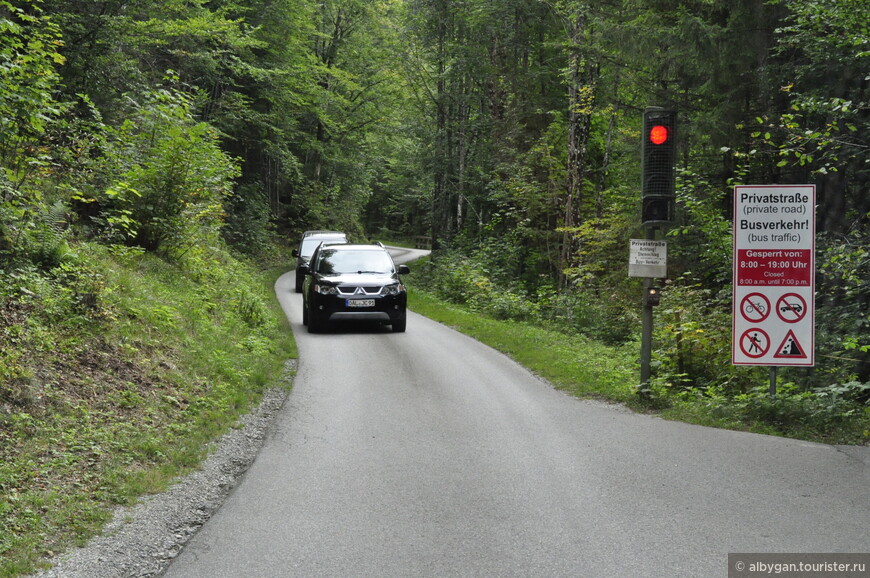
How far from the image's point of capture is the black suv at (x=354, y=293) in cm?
1565

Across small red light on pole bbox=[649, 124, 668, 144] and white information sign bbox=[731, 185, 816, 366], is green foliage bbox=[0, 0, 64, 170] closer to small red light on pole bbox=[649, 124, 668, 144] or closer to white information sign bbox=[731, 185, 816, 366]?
small red light on pole bbox=[649, 124, 668, 144]

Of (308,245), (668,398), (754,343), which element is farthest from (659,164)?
(308,245)

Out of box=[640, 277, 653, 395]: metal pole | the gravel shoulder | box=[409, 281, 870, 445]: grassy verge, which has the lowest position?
the gravel shoulder

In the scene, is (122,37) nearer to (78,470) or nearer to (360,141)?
(78,470)

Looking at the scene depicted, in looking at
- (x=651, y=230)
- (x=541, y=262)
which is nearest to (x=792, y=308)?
(x=651, y=230)

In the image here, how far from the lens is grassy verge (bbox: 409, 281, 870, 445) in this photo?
8.15 meters

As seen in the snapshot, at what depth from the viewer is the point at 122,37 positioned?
15.1m

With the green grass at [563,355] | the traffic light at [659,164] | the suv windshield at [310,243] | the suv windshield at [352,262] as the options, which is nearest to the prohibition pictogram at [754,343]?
the green grass at [563,355]

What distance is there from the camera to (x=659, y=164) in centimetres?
952

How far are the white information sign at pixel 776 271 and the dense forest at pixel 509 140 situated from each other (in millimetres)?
444

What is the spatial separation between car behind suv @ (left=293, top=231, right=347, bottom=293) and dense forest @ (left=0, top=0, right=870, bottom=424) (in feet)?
13.7

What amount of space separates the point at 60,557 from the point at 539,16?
86.5 feet

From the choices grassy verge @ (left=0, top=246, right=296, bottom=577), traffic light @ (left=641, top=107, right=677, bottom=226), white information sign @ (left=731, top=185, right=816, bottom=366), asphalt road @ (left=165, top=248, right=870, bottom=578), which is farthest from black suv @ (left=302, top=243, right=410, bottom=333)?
white information sign @ (left=731, top=185, right=816, bottom=366)

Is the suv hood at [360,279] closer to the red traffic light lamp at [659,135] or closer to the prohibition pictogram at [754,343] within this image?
the red traffic light lamp at [659,135]
